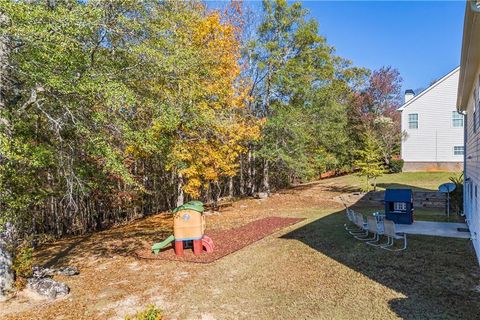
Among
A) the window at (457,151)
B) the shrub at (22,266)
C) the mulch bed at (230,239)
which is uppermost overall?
the window at (457,151)

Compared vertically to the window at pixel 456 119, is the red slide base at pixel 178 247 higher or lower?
lower

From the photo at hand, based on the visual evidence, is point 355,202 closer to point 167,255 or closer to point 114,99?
point 167,255

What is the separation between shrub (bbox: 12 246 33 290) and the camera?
6.17 m

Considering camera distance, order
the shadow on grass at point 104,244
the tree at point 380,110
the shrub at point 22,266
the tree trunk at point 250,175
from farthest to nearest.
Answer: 1. the tree at point 380,110
2. the tree trunk at point 250,175
3. the shadow on grass at point 104,244
4. the shrub at point 22,266

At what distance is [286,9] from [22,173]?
18138 mm

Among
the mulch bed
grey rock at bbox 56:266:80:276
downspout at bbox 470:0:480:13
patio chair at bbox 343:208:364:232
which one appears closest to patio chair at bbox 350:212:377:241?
patio chair at bbox 343:208:364:232

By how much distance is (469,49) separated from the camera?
5.96 m

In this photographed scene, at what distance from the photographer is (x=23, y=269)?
6312mm

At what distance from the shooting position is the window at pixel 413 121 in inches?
949

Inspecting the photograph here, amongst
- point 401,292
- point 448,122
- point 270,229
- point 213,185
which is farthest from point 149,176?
point 448,122

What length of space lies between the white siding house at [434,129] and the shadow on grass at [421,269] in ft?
57.8

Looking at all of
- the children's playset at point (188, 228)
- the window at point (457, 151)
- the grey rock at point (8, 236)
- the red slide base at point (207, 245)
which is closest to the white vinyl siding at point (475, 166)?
the red slide base at point (207, 245)

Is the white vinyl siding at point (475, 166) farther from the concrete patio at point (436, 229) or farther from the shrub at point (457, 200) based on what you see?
the shrub at point (457, 200)

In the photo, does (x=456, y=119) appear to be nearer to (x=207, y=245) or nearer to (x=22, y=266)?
(x=207, y=245)
